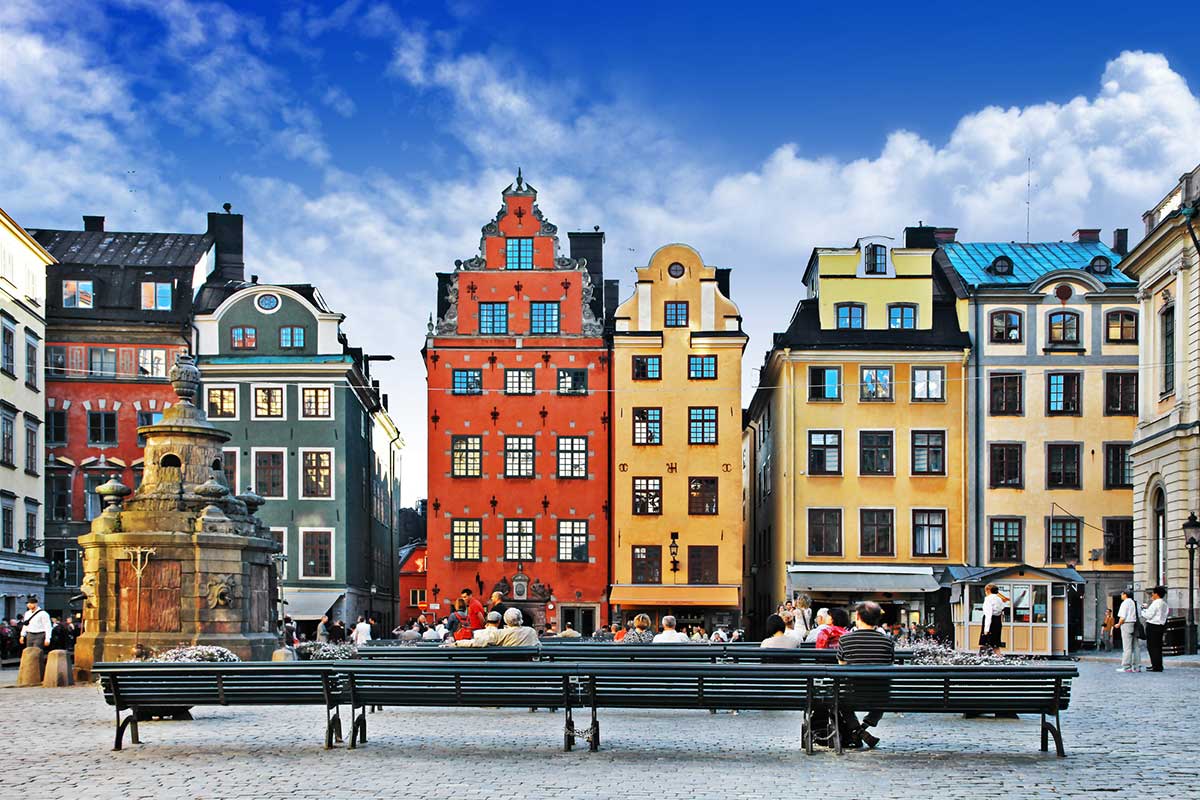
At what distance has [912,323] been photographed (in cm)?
5672

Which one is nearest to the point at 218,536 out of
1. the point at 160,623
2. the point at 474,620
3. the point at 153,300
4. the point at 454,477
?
the point at 160,623

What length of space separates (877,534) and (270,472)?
23131mm

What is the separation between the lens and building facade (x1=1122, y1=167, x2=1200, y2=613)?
41500 millimetres

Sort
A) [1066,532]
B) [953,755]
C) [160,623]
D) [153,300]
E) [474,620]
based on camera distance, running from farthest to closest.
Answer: [153,300] → [1066,532] → [160,623] → [474,620] → [953,755]

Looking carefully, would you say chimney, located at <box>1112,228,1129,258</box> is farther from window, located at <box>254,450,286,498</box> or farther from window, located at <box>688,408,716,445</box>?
window, located at <box>254,450,286,498</box>

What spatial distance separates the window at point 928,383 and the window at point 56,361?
32407 millimetres

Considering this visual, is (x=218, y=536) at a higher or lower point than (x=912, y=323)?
lower

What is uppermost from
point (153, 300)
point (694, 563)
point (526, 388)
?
point (153, 300)

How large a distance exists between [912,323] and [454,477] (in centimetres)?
1805

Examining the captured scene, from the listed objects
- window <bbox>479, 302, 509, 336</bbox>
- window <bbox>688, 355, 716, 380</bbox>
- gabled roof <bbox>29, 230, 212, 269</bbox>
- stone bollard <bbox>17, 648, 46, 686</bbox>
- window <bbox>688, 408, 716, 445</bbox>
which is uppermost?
gabled roof <bbox>29, 230, 212, 269</bbox>

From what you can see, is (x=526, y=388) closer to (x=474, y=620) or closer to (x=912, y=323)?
(x=912, y=323)

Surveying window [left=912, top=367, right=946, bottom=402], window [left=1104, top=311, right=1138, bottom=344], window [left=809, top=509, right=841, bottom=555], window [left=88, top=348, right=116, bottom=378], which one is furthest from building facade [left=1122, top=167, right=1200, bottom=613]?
window [left=88, top=348, right=116, bottom=378]

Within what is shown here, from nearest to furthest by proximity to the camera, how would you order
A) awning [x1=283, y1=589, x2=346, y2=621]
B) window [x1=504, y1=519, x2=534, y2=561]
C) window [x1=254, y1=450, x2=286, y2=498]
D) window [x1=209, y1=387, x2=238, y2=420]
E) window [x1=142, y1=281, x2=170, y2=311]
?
window [x1=504, y1=519, x2=534, y2=561]
awning [x1=283, y1=589, x2=346, y2=621]
window [x1=254, y1=450, x2=286, y2=498]
window [x1=209, y1=387, x2=238, y2=420]
window [x1=142, y1=281, x2=170, y2=311]

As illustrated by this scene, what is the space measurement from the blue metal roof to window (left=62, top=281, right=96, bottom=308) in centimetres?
3415
